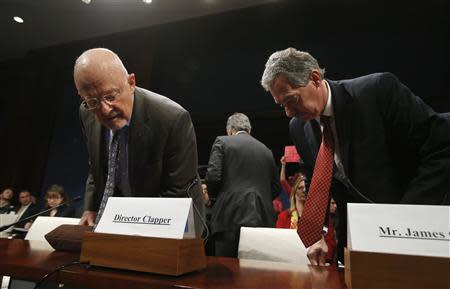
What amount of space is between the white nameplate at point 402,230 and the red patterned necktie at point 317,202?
0.41 meters

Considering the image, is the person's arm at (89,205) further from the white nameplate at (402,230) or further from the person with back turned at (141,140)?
the white nameplate at (402,230)

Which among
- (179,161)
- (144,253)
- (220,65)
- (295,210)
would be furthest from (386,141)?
(220,65)

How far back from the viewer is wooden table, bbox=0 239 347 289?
2.09 ft

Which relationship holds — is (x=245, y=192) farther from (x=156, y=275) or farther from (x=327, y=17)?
(x=327, y=17)

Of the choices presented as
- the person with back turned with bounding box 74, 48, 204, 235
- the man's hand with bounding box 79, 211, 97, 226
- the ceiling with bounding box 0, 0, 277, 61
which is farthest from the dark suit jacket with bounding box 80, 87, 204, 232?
the ceiling with bounding box 0, 0, 277, 61

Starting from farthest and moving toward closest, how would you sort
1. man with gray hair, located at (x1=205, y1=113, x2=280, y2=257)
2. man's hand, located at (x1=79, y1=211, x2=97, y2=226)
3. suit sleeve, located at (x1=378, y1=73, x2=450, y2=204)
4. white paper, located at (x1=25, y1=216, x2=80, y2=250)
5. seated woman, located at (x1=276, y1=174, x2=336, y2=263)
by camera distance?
seated woman, located at (x1=276, y1=174, x2=336, y2=263) < man with gray hair, located at (x1=205, y1=113, x2=280, y2=257) < white paper, located at (x1=25, y1=216, x2=80, y2=250) < man's hand, located at (x1=79, y1=211, x2=97, y2=226) < suit sleeve, located at (x1=378, y1=73, x2=450, y2=204)

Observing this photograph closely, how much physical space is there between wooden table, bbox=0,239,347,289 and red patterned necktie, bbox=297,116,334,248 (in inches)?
7.1

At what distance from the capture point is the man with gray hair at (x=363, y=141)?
38.4 inches

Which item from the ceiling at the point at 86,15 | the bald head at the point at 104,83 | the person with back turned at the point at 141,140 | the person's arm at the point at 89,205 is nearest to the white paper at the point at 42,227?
the person's arm at the point at 89,205

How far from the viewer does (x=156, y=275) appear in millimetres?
702

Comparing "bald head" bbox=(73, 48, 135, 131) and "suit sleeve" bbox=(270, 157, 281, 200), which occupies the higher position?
"bald head" bbox=(73, 48, 135, 131)

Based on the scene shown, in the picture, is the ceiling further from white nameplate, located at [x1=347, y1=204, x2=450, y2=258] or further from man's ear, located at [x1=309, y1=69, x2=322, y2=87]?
white nameplate, located at [x1=347, y1=204, x2=450, y2=258]

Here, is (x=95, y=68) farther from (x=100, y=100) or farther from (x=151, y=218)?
(x=151, y=218)

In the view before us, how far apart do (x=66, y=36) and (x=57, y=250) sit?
4788 mm
